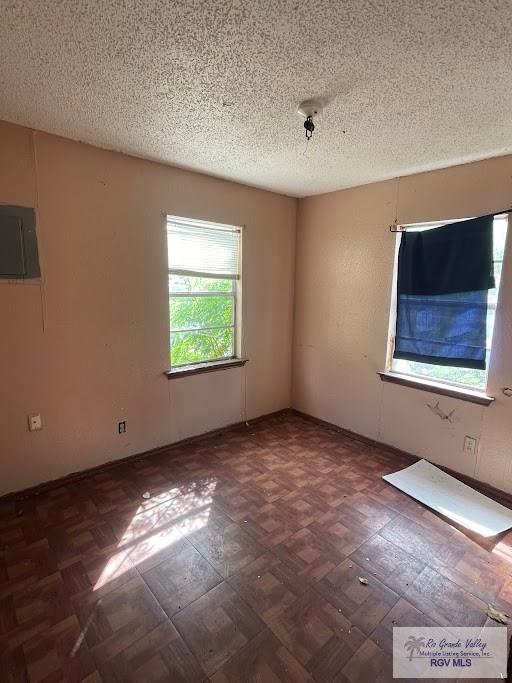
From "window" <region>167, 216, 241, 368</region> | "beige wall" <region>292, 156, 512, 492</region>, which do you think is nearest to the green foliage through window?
"window" <region>167, 216, 241, 368</region>

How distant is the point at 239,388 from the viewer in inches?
136

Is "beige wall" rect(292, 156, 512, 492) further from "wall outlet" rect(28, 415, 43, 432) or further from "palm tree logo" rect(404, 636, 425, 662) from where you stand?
"wall outlet" rect(28, 415, 43, 432)

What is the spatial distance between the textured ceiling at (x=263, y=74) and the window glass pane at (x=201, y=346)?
1482 millimetres

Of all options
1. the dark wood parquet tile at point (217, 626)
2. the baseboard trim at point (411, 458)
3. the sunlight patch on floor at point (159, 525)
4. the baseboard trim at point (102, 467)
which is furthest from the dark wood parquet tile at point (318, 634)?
the baseboard trim at point (102, 467)

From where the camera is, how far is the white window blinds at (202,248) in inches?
112

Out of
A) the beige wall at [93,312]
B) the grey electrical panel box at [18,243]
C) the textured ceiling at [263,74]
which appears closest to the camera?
the textured ceiling at [263,74]

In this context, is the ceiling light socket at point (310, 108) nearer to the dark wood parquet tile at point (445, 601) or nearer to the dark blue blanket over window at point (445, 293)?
the dark blue blanket over window at point (445, 293)

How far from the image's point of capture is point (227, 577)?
5.52 ft

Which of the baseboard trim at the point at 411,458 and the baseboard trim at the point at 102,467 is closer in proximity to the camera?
the baseboard trim at the point at 102,467

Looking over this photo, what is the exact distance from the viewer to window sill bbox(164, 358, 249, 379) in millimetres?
2928

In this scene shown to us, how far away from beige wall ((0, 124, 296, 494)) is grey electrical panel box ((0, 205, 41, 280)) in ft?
0.17

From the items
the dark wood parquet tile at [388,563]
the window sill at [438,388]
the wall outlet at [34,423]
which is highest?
the window sill at [438,388]

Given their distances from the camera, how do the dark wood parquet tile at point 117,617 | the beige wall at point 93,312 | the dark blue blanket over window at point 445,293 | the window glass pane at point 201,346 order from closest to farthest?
the dark wood parquet tile at point 117,617, the beige wall at point 93,312, the dark blue blanket over window at point 445,293, the window glass pane at point 201,346

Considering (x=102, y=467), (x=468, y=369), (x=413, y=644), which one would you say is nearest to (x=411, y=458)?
(x=468, y=369)
